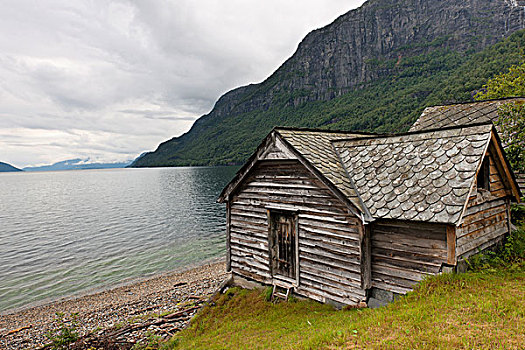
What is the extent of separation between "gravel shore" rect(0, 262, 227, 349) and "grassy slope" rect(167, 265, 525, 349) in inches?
233

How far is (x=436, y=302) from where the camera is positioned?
21.6ft

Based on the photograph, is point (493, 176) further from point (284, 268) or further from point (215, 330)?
point (215, 330)

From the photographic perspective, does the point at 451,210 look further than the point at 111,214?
No

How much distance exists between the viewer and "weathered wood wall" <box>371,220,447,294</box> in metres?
7.39

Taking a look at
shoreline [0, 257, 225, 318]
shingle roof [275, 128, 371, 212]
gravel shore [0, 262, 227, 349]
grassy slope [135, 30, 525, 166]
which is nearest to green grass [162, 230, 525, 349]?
shingle roof [275, 128, 371, 212]

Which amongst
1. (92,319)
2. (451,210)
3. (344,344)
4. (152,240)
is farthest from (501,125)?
(152,240)

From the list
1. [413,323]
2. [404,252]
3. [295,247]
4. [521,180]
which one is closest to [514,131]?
[521,180]

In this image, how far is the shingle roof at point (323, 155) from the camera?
874cm

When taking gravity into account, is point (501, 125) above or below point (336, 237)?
above

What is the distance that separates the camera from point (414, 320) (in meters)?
6.03

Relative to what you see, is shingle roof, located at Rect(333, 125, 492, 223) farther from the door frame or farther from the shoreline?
the shoreline

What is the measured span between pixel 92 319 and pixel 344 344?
17.3 m

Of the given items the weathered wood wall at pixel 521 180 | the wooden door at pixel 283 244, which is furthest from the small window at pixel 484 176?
the weathered wood wall at pixel 521 180

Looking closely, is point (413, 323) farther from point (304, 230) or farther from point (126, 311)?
point (126, 311)
